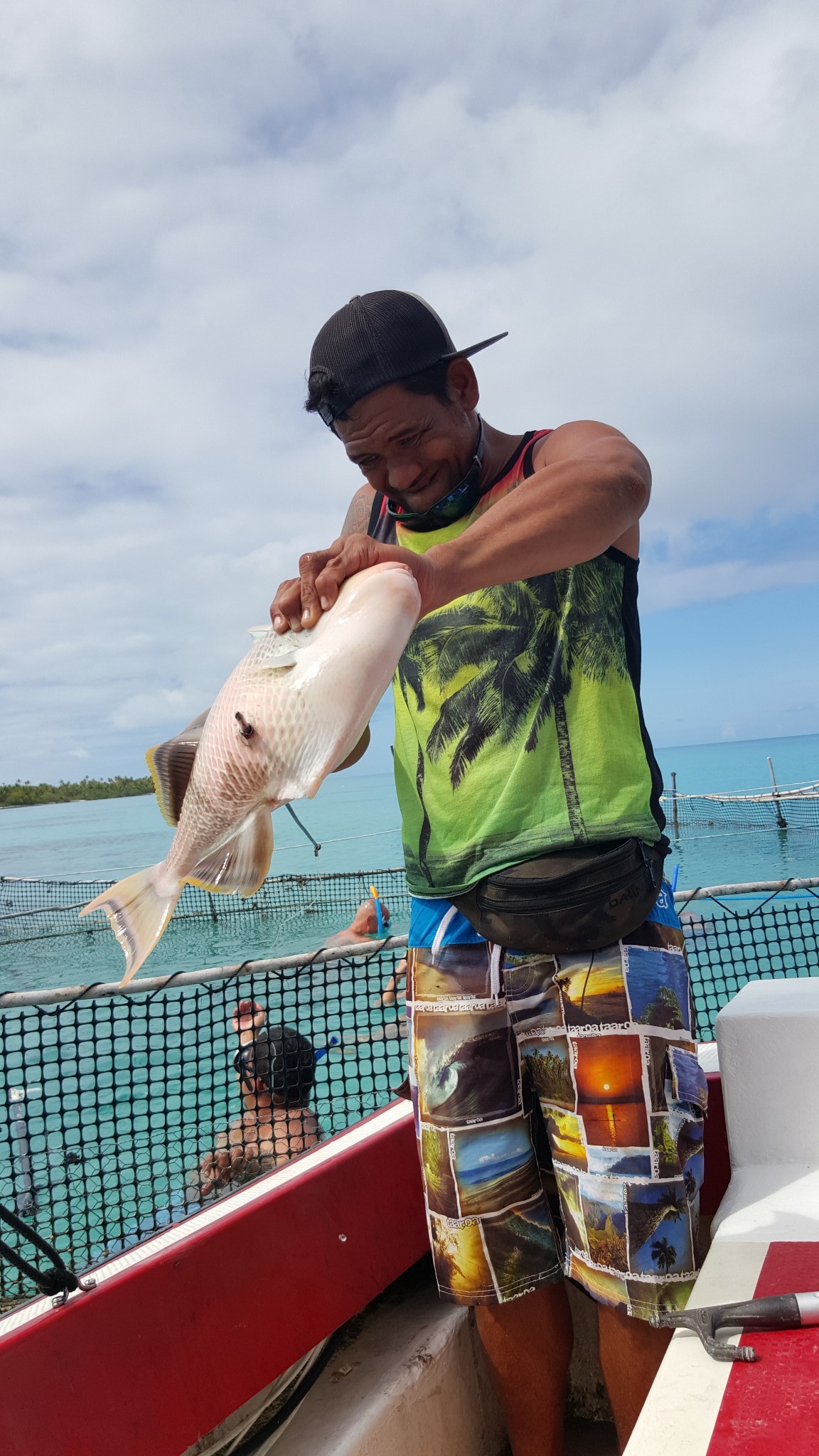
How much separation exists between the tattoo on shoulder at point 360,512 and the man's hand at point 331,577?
111cm

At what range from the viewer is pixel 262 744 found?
1.65 metres

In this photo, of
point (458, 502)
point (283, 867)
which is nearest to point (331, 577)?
point (458, 502)

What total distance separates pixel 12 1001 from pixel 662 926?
2.80 m

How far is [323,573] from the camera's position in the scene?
1.58 meters

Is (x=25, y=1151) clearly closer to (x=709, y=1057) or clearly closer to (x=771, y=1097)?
(x=709, y=1057)

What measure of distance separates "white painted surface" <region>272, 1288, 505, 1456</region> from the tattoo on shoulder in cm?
244

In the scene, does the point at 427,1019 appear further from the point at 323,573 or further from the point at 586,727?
the point at 323,573

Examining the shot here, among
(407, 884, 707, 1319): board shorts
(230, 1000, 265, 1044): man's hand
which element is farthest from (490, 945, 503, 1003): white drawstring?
(230, 1000, 265, 1044): man's hand

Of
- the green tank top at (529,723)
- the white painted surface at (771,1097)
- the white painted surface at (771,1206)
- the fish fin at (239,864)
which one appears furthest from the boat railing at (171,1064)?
the fish fin at (239,864)

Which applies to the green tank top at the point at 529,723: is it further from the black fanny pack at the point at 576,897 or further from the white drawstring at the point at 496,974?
the white drawstring at the point at 496,974

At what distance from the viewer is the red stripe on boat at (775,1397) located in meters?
1.35

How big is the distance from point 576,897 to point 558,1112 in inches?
21.5

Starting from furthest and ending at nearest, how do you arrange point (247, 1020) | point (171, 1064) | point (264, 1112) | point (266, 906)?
point (266, 906) < point (247, 1020) < point (264, 1112) < point (171, 1064)

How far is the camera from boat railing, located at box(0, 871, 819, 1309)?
4023 millimetres
